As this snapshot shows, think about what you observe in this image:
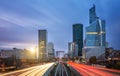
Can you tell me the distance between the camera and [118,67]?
7644 centimetres

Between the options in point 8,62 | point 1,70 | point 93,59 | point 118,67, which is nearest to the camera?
point 1,70

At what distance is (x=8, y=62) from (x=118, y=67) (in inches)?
1594

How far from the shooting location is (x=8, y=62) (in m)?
96.8

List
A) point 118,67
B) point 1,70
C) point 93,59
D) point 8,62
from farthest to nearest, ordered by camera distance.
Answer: point 93,59
point 8,62
point 118,67
point 1,70

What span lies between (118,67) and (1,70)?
32.9 metres

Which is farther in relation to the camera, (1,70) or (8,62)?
(8,62)

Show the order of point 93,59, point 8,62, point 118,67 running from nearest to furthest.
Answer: point 118,67, point 8,62, point 93,59

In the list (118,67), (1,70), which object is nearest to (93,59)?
(118,67)

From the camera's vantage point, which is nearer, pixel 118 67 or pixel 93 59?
pixel 118 67

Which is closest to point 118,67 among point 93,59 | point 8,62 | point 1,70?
point 1,70

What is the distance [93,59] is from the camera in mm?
176000

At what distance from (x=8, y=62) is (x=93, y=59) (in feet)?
292

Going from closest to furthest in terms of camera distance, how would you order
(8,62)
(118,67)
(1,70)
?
(1,70) → (118,67) → (8,62)

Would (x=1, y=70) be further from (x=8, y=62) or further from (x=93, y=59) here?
(x=93, y=59)
